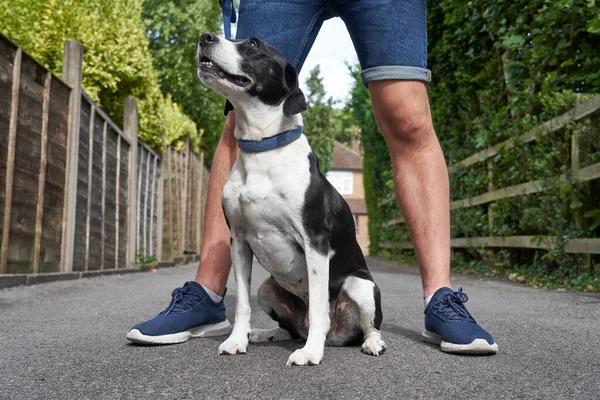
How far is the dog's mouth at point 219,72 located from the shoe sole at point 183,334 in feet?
3.50

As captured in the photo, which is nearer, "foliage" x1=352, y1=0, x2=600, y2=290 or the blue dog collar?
the blue dog collar

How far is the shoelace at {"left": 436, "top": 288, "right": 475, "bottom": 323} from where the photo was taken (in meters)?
2.50

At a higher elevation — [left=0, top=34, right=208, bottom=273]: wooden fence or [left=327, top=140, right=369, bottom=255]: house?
[left=327, top=140, right=369, bottom=255]: house

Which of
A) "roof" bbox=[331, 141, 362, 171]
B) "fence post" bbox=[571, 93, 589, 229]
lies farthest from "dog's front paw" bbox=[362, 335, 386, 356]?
"roof" bbox=[331, 141, 362, 171]

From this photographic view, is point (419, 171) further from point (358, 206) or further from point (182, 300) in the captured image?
point (358, 206)

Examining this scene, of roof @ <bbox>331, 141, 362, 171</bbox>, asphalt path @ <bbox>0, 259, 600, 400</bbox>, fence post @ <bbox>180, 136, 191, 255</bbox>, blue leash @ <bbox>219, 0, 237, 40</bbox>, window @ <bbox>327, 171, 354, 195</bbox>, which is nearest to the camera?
asphalt path @ <bbox>0, 259, 600, 400</bbox>

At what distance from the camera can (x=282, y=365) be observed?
2143mm

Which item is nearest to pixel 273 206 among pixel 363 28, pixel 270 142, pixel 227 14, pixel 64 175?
pixel 270 142

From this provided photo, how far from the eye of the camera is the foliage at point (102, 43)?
837 centimetres

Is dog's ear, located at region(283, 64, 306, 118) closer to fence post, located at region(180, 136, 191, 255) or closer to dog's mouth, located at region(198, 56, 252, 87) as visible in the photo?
dog's mouth, located at region(198, 56, 252, 87)

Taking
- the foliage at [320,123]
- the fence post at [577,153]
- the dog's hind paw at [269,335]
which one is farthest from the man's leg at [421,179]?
the foliage at [320,123]

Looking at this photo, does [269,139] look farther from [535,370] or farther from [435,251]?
[535,370]

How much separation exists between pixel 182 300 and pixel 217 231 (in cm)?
41

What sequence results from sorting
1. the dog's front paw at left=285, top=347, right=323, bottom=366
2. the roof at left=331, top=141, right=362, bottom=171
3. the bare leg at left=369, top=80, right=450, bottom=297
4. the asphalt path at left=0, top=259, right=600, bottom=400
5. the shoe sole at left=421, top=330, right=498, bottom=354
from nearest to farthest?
the asphalt path at left=0, top=259, right=600, bottom=400
the dog's front paw at left=285, top=347, right=323, bottom=366
the shoe sole at left=421, top=330, right=498, bottom=354
the bare leg at left=369, top=80, right=450, bottom=297
the roof at left=331, top=141, right=362, bottom=171
